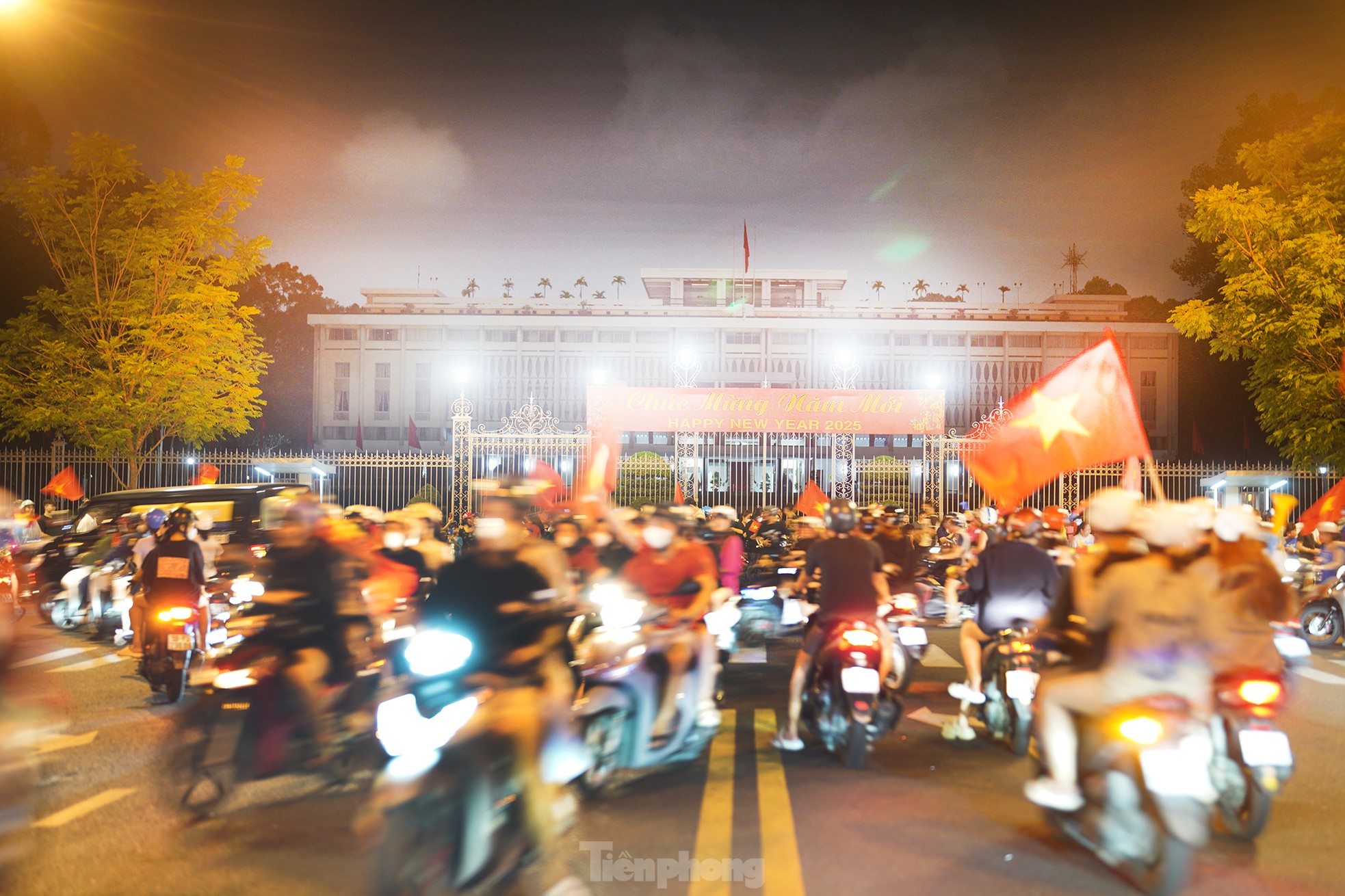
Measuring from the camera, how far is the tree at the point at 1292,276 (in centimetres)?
2150

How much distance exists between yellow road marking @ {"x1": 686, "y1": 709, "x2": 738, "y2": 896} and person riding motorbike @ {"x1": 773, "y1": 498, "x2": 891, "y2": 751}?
50 centimetres

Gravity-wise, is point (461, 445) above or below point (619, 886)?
above

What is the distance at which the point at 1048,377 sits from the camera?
10148mm

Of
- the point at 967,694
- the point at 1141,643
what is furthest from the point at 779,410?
the point at 1141,643

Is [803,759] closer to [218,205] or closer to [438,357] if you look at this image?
[218,205]

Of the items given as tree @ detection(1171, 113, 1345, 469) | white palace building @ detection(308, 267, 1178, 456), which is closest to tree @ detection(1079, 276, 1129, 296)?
white palace building @ detection(308, 267, 1178, 456)

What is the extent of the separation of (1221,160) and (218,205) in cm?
3214

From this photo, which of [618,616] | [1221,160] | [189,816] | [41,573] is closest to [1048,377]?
[618,616]

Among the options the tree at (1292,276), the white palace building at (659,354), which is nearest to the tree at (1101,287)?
the white palace building at (659,354)

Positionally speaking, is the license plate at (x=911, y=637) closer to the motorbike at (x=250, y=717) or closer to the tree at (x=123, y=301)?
the motorbike at (x=250, y=717)

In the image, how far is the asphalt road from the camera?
4598 millimetres

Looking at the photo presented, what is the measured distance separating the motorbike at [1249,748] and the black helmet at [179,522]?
26.1 feet

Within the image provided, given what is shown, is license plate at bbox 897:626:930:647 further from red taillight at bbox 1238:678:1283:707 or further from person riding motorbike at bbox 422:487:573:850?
person riding motorbike at bbox 422:487:573:850

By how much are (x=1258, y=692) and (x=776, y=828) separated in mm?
2513
